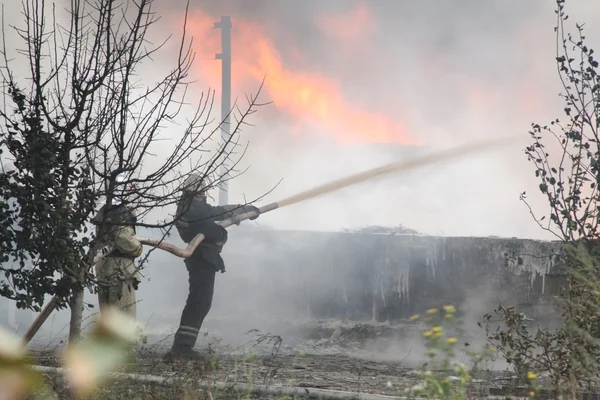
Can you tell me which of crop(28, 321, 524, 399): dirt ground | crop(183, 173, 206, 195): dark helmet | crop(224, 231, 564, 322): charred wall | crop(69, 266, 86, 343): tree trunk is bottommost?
crop(28, 321, 524, 399): dirt ground

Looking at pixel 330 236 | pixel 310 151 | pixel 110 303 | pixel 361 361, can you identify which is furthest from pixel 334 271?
pixel 310 151

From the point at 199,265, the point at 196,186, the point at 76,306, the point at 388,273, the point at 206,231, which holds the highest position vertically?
the point at 196,186

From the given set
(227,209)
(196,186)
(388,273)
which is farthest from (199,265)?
(388,273)

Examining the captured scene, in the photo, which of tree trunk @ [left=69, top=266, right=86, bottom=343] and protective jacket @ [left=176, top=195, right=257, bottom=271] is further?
protective jacket @ [left=176, top=195, right=257, bottom=271]

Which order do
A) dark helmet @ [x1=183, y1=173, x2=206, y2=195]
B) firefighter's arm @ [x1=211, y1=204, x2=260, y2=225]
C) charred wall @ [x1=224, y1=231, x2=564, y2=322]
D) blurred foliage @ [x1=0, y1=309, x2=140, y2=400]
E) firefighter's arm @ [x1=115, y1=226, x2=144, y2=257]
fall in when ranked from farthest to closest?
1. charred wall @ [x1=224, y1=231, x2=564, y2=322]
2. firefighter's arm @ [x1=211, y1=204, x2=260, y2=225]
3. firefighter's arm @ [x1=115, y1=226, x2=144, y2=257]
4. dark helmet @ [x1=183, y1=173, x2=206, y2=195]
5. blurred foliage @ [x1=0, y1=309, x2=140, y2=400]

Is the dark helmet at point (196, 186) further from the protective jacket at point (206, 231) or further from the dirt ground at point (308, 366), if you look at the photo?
the protective jacket at point (206, 231)

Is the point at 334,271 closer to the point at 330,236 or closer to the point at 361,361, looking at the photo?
the point at 330,236

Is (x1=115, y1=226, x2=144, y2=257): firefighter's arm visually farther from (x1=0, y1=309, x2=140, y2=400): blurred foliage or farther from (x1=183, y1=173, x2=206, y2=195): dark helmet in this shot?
(x1=183, y1=173, x2=206, y2=195): dark helmet

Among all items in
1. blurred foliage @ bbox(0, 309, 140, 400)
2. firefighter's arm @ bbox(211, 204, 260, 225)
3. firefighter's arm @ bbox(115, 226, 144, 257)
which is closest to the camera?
blurred foliage @ bbox(0, 309, 140, 400)

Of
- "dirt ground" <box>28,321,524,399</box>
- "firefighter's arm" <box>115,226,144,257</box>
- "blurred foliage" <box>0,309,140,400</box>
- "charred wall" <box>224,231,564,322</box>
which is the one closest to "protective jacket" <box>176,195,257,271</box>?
"dirt ground" <box>28,321,524,399</box>

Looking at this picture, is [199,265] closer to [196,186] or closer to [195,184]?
[195,184]

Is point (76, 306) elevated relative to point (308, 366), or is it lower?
elevated

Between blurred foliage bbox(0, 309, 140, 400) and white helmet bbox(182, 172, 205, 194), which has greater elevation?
white helmet bbox(182, 172, 205, 194)

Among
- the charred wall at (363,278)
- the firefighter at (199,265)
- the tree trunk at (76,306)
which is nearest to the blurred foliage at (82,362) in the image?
the tree trunk at (76,306)
